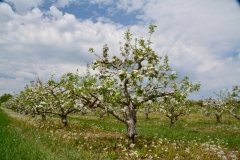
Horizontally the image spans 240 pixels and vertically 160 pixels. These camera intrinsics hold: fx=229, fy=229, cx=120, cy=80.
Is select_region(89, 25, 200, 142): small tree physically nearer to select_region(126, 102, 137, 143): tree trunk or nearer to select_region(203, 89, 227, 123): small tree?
select_region(126, 102, 137, 143): tree trunk

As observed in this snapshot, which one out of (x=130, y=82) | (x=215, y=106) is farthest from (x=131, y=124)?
(x=215, y=106)

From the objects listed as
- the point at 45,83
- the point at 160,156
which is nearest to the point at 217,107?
the point at 45,83

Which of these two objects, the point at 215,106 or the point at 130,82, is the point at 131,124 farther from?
the point at 215,106

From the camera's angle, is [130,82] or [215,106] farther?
[215,106]

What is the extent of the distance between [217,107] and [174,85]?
3404 cm

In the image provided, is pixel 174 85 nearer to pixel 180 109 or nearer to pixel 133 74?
pixel 133 74

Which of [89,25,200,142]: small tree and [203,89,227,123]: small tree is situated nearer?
[89,25,200,142]: small tree

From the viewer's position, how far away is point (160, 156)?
1245 centimetres

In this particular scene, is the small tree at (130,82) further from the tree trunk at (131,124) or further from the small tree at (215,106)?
the small tree at (215,106)

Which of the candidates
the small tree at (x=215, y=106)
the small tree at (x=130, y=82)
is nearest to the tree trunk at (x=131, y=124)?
the small tree at (x=130, y=82)

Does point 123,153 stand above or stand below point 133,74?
below

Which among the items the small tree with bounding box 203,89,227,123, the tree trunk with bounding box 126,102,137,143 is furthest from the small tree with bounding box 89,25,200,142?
the small tree with bounding box 203,89,227,123

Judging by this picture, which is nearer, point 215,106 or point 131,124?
point 131,124

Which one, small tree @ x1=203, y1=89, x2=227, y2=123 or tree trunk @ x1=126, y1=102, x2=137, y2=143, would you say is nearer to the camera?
tree trunk @ x1=126, y1=102, x2=137, y2=143
